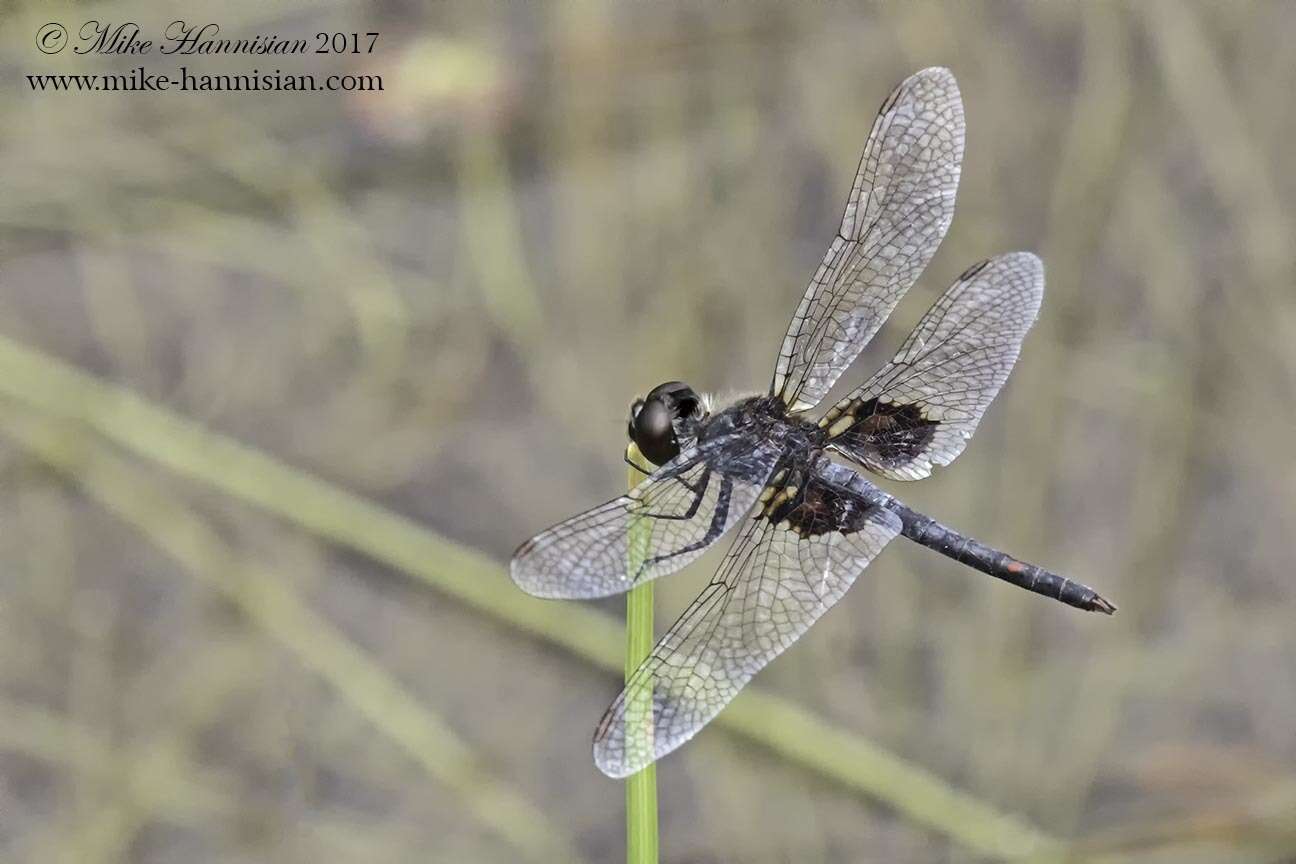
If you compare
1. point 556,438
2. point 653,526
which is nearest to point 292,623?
point 556,438

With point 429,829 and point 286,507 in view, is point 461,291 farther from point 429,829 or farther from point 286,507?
point 429,829

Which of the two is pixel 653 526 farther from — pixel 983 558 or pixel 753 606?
pixel 983 558

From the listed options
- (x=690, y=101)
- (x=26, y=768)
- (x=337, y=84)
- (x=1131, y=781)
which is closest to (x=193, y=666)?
(x=26, y=768)

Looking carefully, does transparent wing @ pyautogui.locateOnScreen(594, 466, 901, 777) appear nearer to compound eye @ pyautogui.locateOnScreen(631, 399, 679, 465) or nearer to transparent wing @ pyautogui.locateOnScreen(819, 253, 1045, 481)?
transparent wing @ pyautogui.locateOnScreen(819, 253, 1045, 481)

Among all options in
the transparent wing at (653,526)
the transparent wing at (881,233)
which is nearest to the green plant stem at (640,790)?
the transparent wing at (653,526)

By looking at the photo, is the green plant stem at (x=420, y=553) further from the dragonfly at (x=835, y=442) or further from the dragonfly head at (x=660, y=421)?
the dragonfly head at (x=660, y=421)
